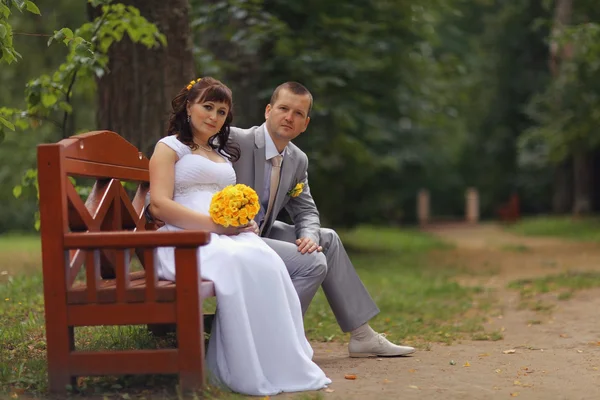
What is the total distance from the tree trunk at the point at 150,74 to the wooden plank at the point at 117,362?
410 cm

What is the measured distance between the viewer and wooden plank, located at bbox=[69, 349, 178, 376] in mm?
4402

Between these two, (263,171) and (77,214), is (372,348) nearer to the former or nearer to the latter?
(263,171)

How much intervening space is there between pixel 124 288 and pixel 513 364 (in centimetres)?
265

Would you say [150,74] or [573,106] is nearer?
[150,74]

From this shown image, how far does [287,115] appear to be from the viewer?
220 inches

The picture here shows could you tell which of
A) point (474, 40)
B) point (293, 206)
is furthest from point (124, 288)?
point (474, 40)

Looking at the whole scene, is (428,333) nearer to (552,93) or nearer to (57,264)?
(57,264)

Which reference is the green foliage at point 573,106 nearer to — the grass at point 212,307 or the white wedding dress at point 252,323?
the grass at point 212,307

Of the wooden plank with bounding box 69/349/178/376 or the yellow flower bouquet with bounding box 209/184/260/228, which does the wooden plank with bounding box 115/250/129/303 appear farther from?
the yellow flower bouquet with bounding box 209/184/260/228

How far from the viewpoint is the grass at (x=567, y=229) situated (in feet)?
74.7

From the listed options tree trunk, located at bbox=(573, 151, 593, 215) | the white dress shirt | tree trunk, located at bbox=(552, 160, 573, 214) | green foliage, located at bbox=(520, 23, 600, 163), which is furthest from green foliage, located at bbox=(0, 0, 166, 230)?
tree trunk, located at bbox=(552, 160, 573, 214)

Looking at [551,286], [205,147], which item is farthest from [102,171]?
[551,286]

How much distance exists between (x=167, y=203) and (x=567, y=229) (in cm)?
2196

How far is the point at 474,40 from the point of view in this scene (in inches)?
1489
